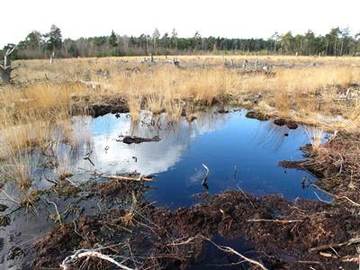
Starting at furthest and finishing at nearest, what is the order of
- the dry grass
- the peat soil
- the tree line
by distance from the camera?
the tree line, the dry grass, the peat soil

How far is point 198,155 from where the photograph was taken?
6.44 metres

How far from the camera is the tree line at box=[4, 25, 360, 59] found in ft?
134

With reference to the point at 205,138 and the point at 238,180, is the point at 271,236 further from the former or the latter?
the point at 205,138

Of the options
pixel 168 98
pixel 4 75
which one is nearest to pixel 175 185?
pixel 168 98

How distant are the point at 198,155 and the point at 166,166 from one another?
79 centimetres

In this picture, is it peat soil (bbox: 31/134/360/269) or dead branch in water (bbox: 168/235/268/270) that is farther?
peat soil (bbox: 31/134/360/269)

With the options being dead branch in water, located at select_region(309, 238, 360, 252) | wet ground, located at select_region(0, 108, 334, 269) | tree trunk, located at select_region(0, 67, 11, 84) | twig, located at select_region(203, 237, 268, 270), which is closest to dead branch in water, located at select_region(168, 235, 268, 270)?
twig, located at select_region(203, 237, 268, 270)

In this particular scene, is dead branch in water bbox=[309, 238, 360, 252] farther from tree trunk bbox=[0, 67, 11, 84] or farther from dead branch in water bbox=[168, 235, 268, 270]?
tree trunk bbox=[0, 67, 11, 84]

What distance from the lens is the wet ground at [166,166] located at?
4355mm

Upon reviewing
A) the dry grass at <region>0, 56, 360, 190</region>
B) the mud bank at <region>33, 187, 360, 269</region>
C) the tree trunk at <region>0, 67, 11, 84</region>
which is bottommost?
the mud bank at <region>33, 187, 360, 269</region>

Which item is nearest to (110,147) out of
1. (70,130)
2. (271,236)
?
(70,130)

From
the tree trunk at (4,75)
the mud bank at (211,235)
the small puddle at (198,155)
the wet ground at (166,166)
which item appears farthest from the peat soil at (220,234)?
the tree trunk at (4,75)

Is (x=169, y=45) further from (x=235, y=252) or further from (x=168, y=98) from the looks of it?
(x=235, y=252)

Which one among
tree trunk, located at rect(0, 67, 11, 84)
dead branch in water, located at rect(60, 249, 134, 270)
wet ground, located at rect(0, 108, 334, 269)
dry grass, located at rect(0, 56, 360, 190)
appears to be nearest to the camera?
dead branch in water, located at rect(60, 249, 134, 270)
